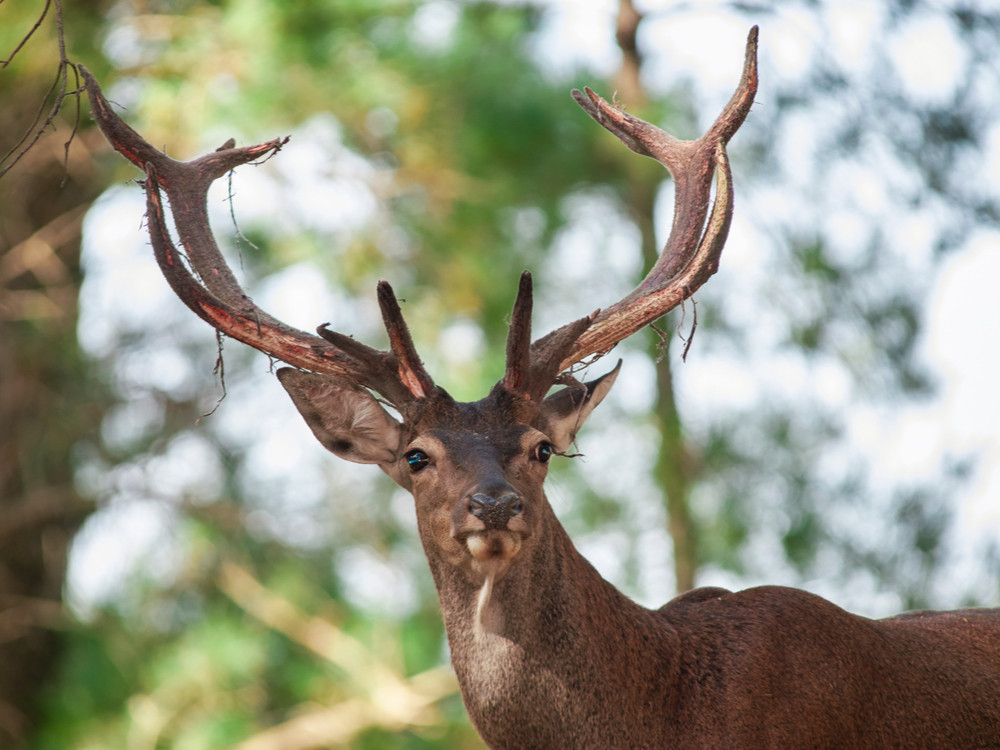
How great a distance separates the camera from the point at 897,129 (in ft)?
33.8

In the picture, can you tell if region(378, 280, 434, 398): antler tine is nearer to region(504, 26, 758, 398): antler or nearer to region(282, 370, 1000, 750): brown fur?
region(282, 370, 1000, 750): brown fur

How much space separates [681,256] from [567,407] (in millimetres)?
775

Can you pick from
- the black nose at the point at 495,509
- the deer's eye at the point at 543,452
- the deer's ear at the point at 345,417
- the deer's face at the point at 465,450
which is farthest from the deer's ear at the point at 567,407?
the black nose at the point at 495,509

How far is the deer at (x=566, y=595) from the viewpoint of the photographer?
4.30 m

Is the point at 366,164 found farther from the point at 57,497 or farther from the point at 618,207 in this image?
the point at 57,497

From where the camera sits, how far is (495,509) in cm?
415

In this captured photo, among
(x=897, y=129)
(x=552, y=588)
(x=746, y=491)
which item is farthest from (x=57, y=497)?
(x=552, y=588)

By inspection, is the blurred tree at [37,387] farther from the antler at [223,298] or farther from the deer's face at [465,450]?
the deer's face at [465,450]

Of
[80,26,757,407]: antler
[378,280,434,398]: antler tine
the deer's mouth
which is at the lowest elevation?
the deer's mouth

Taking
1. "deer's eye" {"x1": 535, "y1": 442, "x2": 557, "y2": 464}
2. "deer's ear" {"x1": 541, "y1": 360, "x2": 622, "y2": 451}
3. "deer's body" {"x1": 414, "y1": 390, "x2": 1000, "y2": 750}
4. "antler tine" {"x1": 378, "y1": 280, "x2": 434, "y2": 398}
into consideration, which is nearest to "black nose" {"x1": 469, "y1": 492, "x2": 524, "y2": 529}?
"deer's body" {"x1": 414, "y1": 390, "x2": 1000, "y2": 750}

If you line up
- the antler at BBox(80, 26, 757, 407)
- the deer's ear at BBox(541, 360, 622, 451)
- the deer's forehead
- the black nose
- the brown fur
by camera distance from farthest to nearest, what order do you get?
the deer's ear at BBox(541, 360, 622, 451), the antler at BBox(80, 26, 757, 407), the deer's forehead, the brown fur, the black nose

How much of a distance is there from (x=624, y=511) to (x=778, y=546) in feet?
4.96

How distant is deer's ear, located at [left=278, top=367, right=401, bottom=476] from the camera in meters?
4.87

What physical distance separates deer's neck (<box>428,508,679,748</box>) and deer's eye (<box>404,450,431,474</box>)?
0.35 meters
